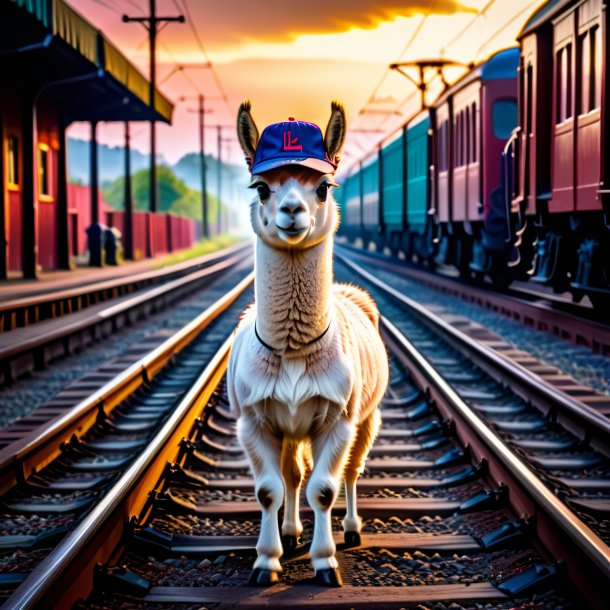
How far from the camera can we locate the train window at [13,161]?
24.0 metres

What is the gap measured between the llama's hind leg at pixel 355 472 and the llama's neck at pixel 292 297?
836mm

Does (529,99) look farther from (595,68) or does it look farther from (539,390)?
(539,390)

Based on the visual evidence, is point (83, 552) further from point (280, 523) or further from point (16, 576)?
point (280, 523)

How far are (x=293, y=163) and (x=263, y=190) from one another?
177 millimetres

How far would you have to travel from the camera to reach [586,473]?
19.4ft

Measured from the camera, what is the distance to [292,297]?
170 inches

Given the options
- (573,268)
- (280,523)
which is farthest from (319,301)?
(573,268)

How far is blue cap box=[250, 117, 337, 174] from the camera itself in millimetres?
4031

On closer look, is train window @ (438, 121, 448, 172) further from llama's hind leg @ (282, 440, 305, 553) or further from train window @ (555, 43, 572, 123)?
llama's hind leg @ (282, 440, 305, 553)

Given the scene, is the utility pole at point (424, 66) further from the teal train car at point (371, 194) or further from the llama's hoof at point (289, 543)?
the llama's hoof at point (289, 543)

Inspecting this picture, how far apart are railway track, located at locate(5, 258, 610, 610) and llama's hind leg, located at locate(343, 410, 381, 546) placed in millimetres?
102

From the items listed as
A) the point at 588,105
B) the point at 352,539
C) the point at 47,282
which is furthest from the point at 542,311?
the point at 47,282

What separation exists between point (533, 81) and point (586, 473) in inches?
351

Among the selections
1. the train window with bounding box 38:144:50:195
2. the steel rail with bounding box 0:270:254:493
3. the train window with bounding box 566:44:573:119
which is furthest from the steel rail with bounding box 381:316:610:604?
the train window with bounding box 38:144:50:195
